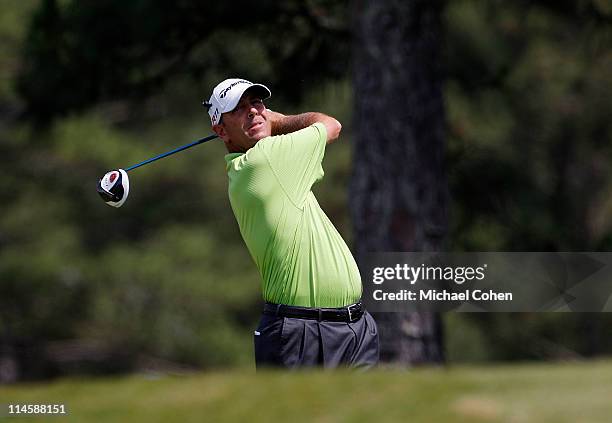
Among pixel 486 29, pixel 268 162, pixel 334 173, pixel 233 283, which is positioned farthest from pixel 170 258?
pixel 268 162

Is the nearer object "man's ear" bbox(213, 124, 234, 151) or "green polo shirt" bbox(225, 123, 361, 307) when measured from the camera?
"green polo shirt" bbox(225, 123, 361, 307)

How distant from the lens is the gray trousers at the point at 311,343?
4527 mm

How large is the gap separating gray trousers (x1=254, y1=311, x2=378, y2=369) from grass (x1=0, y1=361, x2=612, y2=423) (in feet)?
0.34

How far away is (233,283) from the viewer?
2202 cm

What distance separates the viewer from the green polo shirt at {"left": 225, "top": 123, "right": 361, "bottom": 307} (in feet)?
14.4

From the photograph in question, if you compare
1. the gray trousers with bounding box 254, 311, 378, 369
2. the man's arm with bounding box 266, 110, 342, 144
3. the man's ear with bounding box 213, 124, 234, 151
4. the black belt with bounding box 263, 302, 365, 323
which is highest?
the man's arm with bounding box 266, 110, 342, 144

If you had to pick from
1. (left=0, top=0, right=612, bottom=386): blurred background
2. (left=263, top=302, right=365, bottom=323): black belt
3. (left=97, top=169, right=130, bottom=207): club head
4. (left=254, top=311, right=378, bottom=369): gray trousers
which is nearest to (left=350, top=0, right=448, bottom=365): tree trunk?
(left=97, top=169, right=130, bottom=207): club head

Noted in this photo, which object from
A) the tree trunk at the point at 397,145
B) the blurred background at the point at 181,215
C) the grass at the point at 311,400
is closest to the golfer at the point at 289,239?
the grass at the point at 311,400

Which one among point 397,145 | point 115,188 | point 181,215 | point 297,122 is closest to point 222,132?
point 297,122

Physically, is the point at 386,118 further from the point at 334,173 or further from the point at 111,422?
the point at 334,173

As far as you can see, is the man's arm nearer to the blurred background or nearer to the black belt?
the black belt

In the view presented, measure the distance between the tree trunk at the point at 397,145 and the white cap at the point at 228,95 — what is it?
143 inches

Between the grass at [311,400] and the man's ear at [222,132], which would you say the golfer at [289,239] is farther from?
the grass at [311,400]

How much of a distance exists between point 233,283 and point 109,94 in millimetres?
12673
